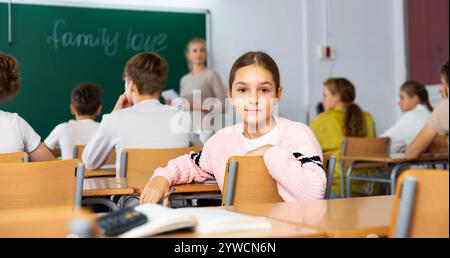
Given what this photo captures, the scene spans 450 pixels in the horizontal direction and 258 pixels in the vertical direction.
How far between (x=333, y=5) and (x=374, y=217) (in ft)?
21.0

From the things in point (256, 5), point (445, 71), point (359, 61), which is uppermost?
point (256, 5)

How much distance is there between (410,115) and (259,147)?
141 inches

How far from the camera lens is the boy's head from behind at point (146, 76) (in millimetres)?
3348

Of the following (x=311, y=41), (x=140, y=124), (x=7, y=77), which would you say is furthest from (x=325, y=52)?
(x=7, y=77)

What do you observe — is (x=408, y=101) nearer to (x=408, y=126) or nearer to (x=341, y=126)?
(x=408, y=126)

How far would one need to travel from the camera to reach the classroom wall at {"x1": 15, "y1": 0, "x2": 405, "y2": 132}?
6.62 metres

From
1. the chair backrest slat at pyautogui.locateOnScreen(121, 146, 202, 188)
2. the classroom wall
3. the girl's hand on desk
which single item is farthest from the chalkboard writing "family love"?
the girl's hand on desk

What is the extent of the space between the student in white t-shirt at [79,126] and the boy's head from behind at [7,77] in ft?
4.91

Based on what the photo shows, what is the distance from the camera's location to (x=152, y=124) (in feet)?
10.6

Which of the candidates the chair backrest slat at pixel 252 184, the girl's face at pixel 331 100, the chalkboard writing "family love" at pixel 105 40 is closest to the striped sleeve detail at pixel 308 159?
the chair backrest slat at pixel 252 184

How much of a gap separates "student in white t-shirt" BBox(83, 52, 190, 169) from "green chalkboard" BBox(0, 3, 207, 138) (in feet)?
8.24

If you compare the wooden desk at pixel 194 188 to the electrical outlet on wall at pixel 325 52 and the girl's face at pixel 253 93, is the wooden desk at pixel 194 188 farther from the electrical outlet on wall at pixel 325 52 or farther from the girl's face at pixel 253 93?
the electrical outlet on wall at pixel 325 52

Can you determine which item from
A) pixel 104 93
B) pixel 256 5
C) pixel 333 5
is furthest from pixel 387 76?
pixel 104 93
